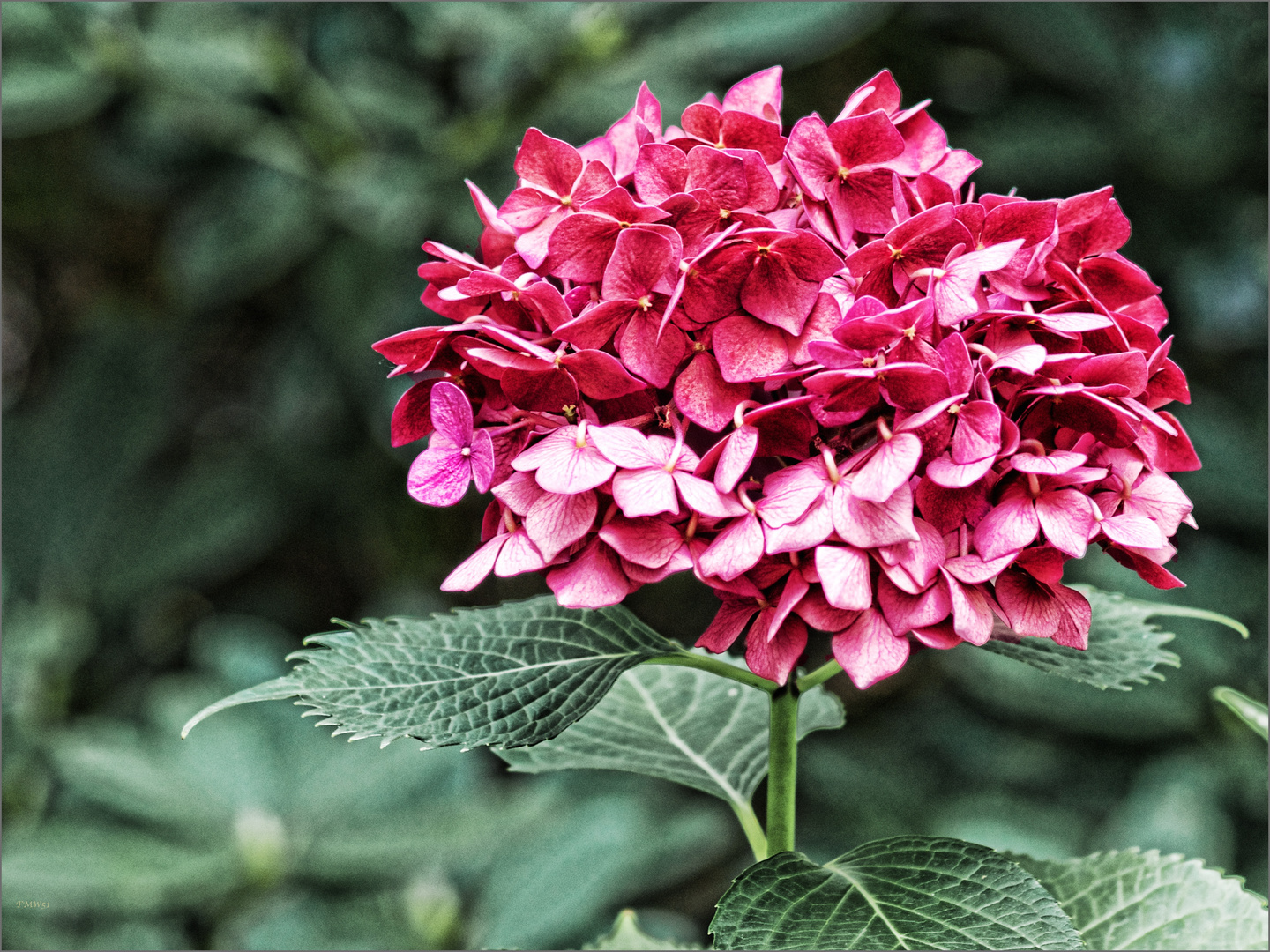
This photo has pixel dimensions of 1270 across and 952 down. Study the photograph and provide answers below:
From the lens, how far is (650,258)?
486mm

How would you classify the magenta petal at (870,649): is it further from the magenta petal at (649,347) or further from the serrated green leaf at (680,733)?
the serrated green leaf at (680,733)

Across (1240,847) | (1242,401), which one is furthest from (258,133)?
(1240,847)

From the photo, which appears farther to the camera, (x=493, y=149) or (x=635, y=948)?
(x=493, y=149)

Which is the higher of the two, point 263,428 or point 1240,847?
point 263,428

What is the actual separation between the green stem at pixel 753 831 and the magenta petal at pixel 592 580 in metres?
0.24

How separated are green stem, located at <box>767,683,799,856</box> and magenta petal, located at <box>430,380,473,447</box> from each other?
23 centimetres

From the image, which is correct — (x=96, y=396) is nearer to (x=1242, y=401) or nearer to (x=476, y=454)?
(x=476, y=454)

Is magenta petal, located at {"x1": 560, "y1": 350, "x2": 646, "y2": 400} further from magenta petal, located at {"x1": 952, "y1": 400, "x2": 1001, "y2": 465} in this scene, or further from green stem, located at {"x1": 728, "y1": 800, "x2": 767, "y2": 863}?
green stem, located at {"x1": 728, "y1": 800, "x2": 767, "y2": 863}

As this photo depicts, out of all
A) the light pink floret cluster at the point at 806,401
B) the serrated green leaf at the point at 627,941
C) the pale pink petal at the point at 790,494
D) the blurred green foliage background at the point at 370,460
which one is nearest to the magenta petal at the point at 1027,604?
the light pink floret cluster at the point at 806,401

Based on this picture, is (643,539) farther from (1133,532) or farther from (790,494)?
(1133,532)

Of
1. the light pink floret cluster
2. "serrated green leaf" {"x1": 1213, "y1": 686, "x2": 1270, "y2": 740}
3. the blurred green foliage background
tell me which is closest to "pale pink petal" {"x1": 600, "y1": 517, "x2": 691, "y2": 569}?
the light pink floret cluster

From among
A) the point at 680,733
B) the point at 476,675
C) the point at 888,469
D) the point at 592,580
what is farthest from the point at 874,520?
the point at 680,733

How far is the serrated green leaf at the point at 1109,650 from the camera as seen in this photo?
0.61 metres

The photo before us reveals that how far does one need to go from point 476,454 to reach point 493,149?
2.80 ft
